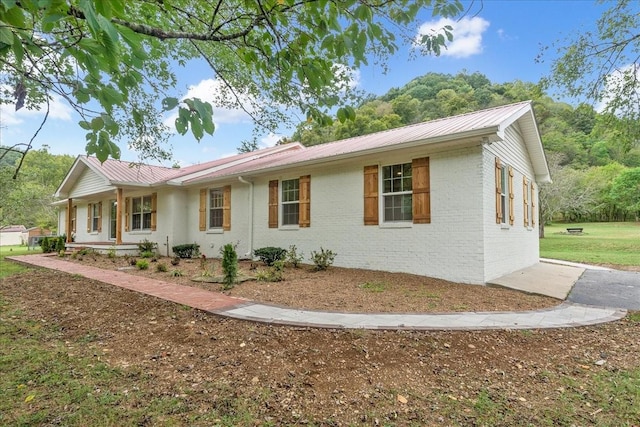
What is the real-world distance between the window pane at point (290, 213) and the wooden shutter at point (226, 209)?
98.1 inches

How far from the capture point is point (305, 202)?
10023 millimetres

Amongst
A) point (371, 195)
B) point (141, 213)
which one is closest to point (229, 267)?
point (371, 195)

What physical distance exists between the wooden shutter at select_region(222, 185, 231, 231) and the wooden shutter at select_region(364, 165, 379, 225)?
560 centimetres

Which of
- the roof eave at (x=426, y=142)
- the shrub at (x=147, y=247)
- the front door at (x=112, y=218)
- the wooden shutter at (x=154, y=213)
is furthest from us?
the front door at (x=112, y=218)

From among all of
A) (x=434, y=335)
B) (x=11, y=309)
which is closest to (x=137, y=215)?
(x=11, y=309)

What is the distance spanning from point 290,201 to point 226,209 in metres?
2.89

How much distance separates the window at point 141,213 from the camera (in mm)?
14969

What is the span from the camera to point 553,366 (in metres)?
3.42

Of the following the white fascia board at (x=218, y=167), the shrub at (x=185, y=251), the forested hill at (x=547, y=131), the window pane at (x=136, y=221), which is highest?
the forested hill at (x=547, y=131)

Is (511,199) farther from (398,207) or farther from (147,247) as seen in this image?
(147,247)

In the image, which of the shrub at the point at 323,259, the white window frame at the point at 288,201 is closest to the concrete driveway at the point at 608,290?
the shrub at the point at 323,259

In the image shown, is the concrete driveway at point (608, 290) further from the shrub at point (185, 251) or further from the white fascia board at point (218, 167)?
the white fascia board at point (218, 167)

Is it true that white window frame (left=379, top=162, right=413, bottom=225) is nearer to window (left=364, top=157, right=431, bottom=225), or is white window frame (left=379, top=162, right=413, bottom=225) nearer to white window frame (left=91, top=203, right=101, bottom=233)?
window (left=364, top=157, right=431, bottom=225)

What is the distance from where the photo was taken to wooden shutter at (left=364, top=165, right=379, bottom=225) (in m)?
8.53
